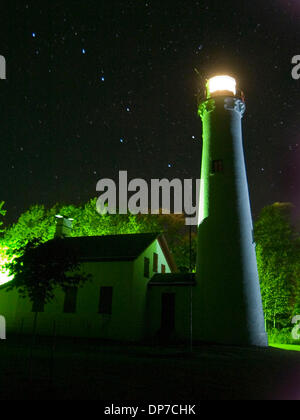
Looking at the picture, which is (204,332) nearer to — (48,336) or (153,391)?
(48,336)

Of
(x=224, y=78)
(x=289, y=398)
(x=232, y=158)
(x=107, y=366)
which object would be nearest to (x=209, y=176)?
(x=232, y=158)

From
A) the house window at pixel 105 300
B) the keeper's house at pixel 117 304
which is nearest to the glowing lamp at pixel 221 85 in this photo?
the keeper's house at pixel 117 304

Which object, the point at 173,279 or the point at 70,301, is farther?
the point at 173,279

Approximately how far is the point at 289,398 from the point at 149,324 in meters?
15.5

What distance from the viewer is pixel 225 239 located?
20.3 metres

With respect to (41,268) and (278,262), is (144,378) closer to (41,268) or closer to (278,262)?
(41,268)

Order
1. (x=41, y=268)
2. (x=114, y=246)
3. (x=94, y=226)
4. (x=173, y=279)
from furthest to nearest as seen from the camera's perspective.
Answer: (x=94, y=226)
(x=114, y=246)
(x=173, y=279)
(x=41, y=268)

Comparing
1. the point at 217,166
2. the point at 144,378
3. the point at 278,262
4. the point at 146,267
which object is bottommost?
the point at 144,378

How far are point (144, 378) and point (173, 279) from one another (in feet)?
45.8

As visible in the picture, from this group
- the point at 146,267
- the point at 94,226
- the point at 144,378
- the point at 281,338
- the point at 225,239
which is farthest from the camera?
the point at 94,226

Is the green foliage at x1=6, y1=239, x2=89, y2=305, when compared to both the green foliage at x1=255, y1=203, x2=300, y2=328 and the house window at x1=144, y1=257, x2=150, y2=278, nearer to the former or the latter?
the house window at x1=144, y1=257, x2=150, y2=278

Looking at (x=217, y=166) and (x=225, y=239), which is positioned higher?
(x=217, y=166)

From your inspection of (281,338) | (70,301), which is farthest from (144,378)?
(281,338)
